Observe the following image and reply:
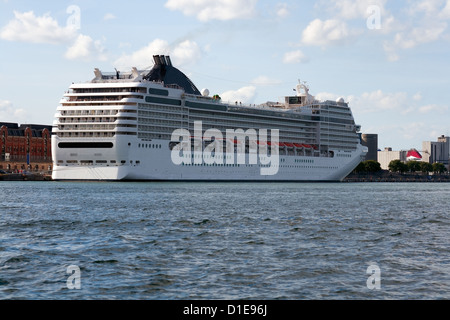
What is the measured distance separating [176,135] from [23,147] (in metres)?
76.0

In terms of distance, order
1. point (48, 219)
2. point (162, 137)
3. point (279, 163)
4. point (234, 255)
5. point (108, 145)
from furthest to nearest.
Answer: point (279, 163), point (162, 137), point (108, 145), point (48, 219), point (234, 255)

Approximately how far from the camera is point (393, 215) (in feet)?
145

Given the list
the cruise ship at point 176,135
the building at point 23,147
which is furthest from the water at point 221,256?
the building at point 23,147

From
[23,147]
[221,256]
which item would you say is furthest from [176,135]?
[221,256]

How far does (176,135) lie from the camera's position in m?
114

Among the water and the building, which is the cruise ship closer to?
the building

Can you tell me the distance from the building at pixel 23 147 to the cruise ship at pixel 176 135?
57584mm

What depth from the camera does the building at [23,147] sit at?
167750 mm

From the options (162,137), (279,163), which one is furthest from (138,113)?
(279,163)

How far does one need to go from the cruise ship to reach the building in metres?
57.6

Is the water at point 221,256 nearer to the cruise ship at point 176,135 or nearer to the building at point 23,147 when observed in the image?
the cruise ship at point 176,135

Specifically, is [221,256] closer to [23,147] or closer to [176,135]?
[176,135]

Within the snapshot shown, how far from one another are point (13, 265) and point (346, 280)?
1055cm
